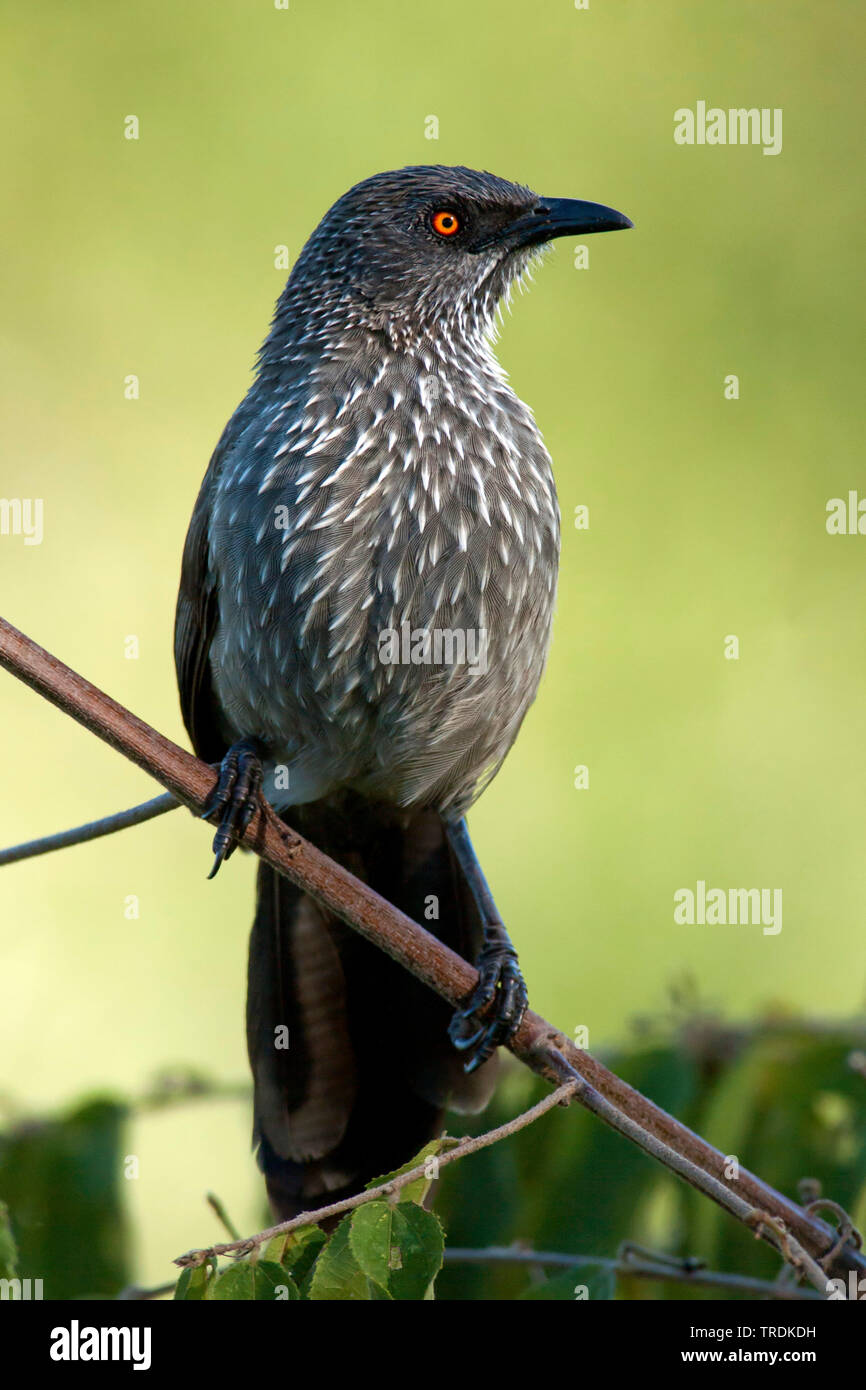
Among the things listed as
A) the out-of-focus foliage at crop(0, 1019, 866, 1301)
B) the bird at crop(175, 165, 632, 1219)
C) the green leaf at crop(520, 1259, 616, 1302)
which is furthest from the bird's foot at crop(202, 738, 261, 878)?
the green leaf at crop(520, 1259, 616, 1302)

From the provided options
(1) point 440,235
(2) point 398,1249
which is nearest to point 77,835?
(2) point 398,1249

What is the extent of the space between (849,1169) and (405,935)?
113 cm

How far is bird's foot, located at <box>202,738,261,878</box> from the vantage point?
9.34 feet

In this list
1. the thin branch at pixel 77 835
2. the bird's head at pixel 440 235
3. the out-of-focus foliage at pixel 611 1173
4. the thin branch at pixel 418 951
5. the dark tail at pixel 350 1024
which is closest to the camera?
the thin branch at pixel 418 951

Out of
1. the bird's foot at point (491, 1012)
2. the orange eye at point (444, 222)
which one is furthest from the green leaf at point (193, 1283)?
the orange eye at point (444, 222)

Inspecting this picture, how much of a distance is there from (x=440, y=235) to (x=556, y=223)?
1.07ft

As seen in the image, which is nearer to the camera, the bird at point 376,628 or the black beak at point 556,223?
the bird at point 376,628

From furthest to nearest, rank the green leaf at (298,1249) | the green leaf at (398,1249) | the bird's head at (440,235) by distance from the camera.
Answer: the bird's head at (440,235) < the green leaf at (298,1249) < the green leaf at (398,1249)

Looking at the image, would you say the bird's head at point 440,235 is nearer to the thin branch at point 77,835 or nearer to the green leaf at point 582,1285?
the thin branch at point 77,835

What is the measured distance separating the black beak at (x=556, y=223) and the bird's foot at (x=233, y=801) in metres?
1.70

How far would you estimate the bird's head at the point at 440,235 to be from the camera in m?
3.64

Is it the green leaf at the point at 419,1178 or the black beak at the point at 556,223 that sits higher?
the black beak at the point at 556,223

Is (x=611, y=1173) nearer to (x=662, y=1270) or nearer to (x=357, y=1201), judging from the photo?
(x=662, y=1270)
